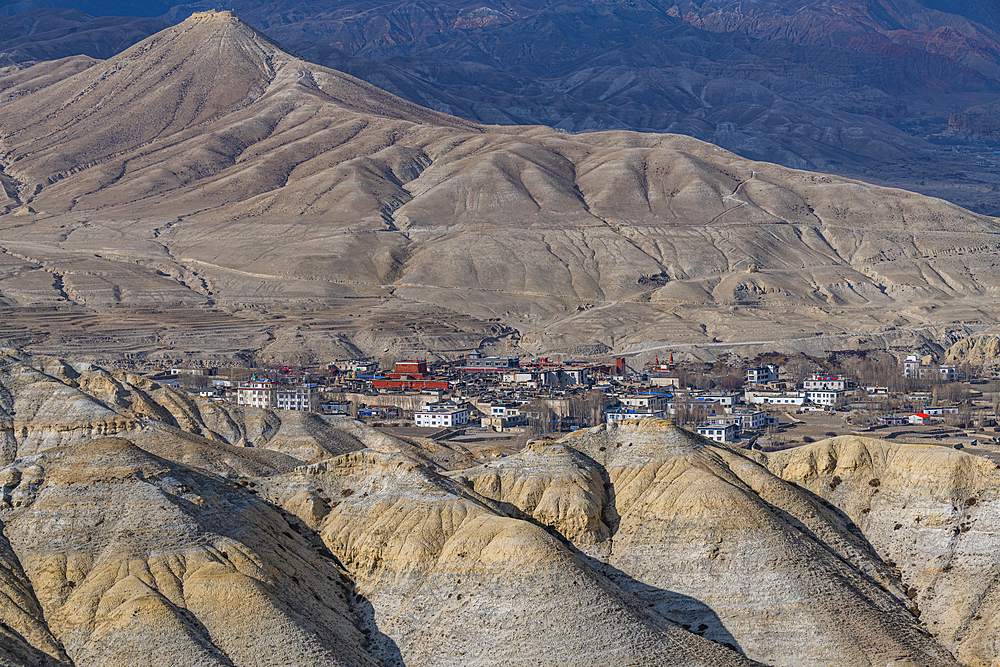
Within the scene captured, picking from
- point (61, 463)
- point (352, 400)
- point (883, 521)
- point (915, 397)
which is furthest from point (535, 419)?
point (61, 463)

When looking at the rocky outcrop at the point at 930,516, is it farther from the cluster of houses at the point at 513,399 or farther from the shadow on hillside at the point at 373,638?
the cluster of houses at the point at 513,399

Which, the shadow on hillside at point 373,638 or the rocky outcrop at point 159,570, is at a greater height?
the rocky outcrop at point 159,570

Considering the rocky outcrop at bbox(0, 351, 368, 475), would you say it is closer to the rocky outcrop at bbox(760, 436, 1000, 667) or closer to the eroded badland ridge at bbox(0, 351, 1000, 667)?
the eroded badland ridge at bbox(0, 351, 1000, 667)

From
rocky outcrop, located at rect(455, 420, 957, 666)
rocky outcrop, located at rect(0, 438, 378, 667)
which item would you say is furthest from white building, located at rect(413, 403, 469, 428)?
rocky outcrop, located at rect(0, 438, 378, 667)

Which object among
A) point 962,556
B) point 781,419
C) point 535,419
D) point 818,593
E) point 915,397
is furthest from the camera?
point 915,397

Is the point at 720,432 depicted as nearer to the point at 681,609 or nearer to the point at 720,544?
the point at 720,544

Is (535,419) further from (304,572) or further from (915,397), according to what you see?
(304,572)

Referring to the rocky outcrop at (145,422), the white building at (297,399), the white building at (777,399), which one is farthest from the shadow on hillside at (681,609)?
the white building at (777,399)
